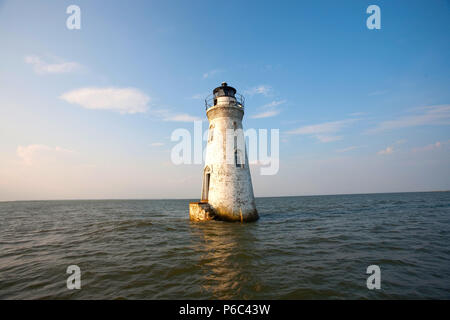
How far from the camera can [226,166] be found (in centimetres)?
1481

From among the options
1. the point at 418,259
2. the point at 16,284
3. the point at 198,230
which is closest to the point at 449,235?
the point at 418,259

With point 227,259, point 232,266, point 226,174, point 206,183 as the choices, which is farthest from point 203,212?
point 232,266

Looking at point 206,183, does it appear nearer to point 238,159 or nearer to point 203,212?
point 203,212

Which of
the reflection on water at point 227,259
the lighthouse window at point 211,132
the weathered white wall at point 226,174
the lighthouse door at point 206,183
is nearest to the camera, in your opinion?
the reflection on water at point 227,259

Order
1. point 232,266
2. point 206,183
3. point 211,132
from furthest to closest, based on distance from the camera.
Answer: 1. point 206,183
2. point 211,132
3. point 232,266

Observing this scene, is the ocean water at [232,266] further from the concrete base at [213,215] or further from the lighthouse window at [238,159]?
the lighthouse window at [238,159]

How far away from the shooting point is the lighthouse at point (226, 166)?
1480cm

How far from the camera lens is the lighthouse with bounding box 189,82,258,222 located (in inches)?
583

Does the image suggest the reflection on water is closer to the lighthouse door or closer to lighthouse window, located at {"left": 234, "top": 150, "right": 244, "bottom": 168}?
the lighthouse door

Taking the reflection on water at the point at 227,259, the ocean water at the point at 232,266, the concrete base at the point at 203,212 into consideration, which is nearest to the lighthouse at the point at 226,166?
the concrete base at the point at 203,212

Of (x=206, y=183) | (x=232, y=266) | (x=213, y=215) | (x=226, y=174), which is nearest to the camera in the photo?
(x=232, y=266)

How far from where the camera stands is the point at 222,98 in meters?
15.7

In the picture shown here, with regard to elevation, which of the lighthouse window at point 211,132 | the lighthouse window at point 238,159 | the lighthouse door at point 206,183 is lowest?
the lighthouse door at point 206,183
